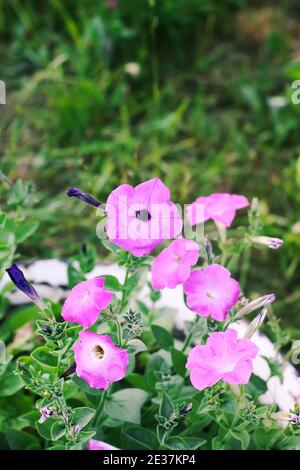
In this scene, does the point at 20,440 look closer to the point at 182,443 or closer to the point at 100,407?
the point at 100,407

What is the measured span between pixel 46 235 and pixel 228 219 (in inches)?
32.1

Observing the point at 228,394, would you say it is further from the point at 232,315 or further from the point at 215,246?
the point at 215,246

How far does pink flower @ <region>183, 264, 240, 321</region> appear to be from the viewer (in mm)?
855

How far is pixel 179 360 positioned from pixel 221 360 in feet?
0.73

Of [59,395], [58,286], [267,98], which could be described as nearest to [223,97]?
[267,98]

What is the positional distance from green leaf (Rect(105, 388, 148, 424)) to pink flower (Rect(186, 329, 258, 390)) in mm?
202

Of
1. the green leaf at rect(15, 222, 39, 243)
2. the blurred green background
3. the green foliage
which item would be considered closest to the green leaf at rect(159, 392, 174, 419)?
the green foliage

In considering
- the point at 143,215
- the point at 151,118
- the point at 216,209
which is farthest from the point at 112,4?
the point at 143,215

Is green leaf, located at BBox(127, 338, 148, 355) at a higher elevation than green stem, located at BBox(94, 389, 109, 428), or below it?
higher

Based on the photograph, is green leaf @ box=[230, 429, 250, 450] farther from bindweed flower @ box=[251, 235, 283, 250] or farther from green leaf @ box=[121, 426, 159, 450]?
bindweed flower @ box=[251, 235, 283, 250]

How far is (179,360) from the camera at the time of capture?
1035 millimetres

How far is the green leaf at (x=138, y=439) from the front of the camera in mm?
1010

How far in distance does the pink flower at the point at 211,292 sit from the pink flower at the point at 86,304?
0.39 feet
